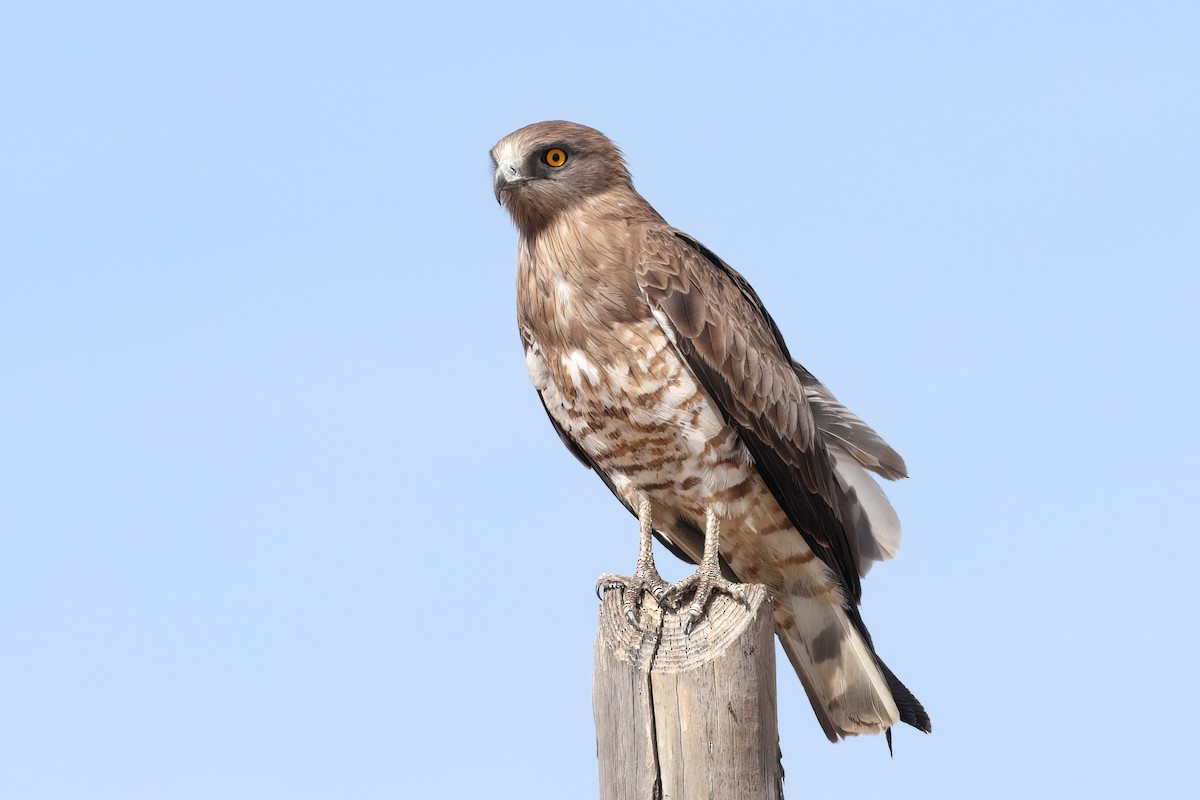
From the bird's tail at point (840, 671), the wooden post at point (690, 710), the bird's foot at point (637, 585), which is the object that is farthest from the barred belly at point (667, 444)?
the wooden post at point (690, 710)

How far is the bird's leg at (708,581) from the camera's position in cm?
493

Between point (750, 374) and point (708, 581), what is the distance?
1315 millimetres

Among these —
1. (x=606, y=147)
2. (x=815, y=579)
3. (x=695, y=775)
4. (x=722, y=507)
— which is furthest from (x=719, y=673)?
(x=606, y=147)

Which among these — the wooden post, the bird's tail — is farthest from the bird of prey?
the wooden post

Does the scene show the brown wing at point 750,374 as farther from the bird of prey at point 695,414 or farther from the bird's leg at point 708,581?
the bird's leg at point 708,581

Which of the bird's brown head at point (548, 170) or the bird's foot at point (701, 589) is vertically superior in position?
the bird's brown head at point (548, 170)

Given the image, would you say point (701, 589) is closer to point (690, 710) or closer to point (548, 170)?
point (690, 710)

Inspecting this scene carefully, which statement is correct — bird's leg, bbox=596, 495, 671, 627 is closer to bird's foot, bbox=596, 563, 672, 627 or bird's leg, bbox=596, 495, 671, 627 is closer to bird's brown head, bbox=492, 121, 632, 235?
bird's foot, bbox=596, 563, 672, 627

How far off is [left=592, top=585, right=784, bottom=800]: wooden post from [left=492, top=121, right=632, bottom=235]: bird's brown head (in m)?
2.40

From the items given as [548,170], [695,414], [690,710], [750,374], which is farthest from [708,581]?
[548,170]

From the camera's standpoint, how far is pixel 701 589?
5270mm

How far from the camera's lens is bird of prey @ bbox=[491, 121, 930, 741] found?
6090 mm

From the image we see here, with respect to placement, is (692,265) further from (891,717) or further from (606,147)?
(891,717)

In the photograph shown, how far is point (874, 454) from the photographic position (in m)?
6.71
